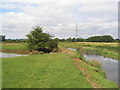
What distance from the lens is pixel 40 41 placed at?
88.7ft

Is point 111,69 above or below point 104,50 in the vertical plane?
below

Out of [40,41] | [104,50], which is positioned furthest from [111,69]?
[104,50]

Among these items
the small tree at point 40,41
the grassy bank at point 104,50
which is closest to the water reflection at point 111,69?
the grassy bank at point 104,50

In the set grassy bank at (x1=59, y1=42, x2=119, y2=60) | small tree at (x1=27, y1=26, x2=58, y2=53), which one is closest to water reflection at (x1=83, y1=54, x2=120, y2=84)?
grassy bank at (x1=59, y1=42, x2=119, y2=60)

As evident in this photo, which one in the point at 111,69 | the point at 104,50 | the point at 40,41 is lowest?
the point at 111,69

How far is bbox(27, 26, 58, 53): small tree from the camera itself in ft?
86.3

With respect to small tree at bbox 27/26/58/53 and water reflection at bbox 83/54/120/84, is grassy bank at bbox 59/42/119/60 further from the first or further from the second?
small tree at bbox 27/26/58/53

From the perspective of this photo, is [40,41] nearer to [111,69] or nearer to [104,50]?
[111,69]

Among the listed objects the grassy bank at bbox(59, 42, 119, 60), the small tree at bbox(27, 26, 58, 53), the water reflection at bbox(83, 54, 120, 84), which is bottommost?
the water reflection at bbox(83, 54, 120, 84)

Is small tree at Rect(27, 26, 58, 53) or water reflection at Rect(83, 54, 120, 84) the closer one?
water reflection at Rect(83, 54, 120, 84)

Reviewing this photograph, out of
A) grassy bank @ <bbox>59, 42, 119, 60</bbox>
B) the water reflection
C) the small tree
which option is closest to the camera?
the water reflection

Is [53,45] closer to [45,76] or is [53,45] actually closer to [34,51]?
[34,51]

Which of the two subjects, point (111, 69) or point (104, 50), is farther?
point (104, 50)

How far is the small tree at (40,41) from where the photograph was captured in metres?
26.3
